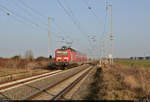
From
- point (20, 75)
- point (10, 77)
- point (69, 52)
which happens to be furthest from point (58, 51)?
point (10, 77)

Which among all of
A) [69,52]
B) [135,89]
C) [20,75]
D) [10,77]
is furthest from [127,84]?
[69,52]

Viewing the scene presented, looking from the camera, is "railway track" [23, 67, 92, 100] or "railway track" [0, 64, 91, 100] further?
"railway track" [0, 64, 91, 100]

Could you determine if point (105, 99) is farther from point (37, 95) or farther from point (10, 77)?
point (10, 77)

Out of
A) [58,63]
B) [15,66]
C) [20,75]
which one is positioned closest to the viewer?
[20,75]

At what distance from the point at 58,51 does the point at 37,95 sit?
24.6 meters

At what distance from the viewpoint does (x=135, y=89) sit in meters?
12.3

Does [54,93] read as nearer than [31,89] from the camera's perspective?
Yes

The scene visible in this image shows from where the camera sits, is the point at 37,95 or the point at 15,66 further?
the point at 15,66

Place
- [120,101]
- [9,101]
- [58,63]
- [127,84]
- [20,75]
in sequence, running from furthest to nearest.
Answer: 1. [58,63]
2. [20,75]
3. [127,84]
4. [9,101]
5. [120,101]

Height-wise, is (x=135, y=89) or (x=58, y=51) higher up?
(x=58, y=51)

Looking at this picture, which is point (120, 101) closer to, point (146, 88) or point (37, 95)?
point (146, 88)

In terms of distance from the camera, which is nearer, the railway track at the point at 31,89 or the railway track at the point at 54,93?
the railway track at the point at 54,93

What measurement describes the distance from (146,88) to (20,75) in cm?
1551

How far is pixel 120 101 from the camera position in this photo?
8883 mm
